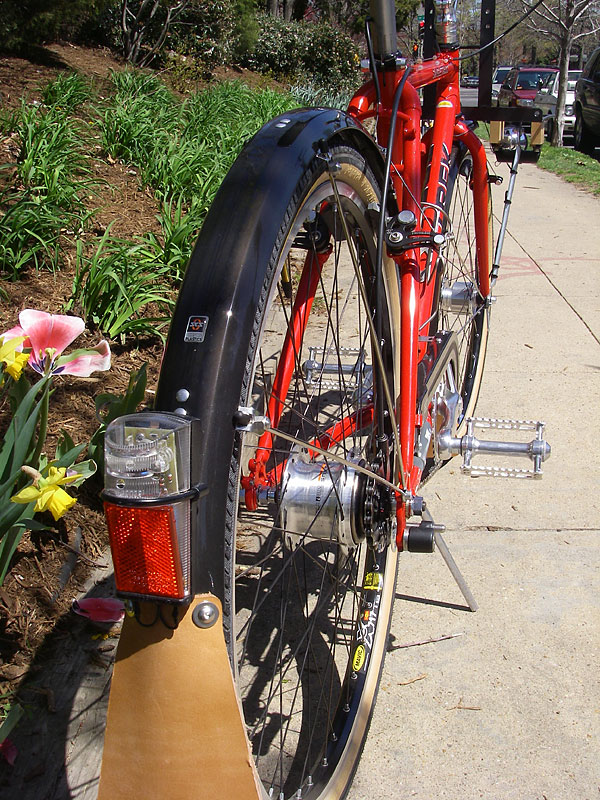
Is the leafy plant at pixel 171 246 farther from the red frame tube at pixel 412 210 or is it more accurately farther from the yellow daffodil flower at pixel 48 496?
the yellow daffodil flower at pixel 48 496

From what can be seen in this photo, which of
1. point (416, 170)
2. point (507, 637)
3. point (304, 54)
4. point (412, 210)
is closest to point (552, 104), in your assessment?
point (416, 170)

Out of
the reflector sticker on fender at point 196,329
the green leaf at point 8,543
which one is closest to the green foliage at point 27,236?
the green leaf at point 8,543

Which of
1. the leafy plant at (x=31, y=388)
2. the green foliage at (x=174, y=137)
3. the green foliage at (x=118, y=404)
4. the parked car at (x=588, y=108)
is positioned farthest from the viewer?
the parked car at (x=588, y=108)

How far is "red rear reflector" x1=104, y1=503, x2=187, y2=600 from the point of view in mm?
1042

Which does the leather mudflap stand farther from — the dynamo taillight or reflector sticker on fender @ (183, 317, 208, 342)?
reflector sticker on fender @ (183, 317, 208, 342)

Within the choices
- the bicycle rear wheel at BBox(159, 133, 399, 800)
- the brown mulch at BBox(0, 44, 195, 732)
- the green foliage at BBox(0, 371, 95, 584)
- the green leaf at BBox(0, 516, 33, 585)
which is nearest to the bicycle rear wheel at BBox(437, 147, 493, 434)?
the bicycle rear wheel at BBox(159, 133, 399, 800)

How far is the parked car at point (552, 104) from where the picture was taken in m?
3.48

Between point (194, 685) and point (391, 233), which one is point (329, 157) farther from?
point (194, 685)

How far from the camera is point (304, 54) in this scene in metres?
16.3

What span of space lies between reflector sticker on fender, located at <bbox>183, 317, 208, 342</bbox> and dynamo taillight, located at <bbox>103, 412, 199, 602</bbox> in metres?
0.17

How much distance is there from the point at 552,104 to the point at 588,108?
1306cm

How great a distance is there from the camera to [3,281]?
3623 mm

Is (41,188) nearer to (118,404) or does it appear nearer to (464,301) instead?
(118,404)

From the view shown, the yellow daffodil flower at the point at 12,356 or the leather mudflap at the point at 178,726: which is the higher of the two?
the yellow daffodil flower at the point at 12,356
